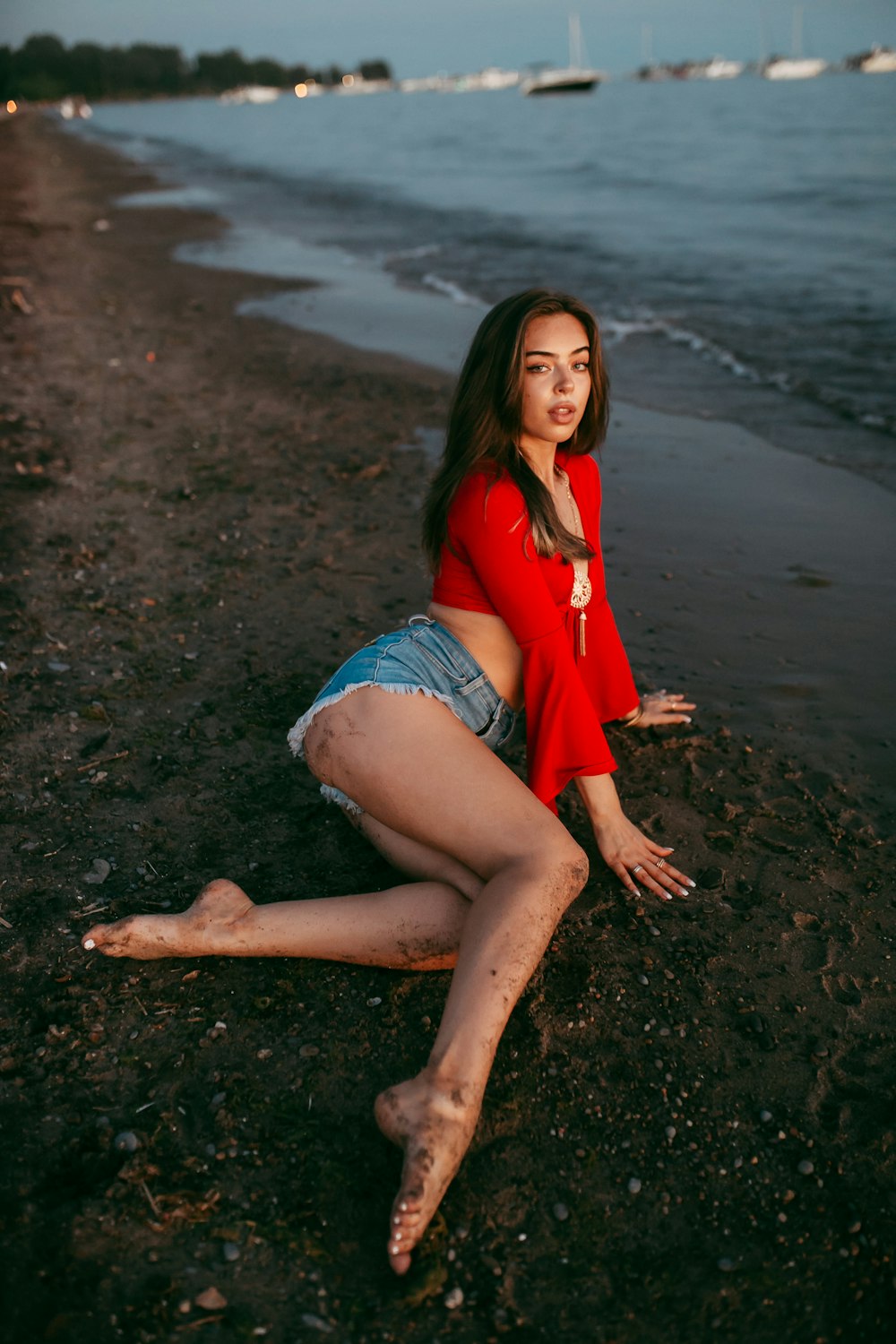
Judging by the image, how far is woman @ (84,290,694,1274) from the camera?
2.56 meters

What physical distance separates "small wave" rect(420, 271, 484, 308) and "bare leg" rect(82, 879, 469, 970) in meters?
11.0

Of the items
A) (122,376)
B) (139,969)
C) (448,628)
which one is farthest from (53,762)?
(122,376)

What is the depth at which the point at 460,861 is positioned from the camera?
269 cm

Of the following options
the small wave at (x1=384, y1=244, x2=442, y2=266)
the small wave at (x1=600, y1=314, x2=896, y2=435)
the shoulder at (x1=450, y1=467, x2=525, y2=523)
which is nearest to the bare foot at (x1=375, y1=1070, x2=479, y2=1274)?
the shoulder at (x1=450, y1=467, x2=525, y2=523)

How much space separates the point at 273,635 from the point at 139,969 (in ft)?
7.01

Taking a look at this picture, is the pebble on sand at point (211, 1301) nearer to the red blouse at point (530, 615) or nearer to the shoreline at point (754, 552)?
the red blouse at point (530, 615)

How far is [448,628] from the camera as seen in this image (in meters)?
3.08

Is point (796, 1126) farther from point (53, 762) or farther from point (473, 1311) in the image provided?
point (53, 762)

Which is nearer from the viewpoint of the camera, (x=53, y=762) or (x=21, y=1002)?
(x=21, y=1002)

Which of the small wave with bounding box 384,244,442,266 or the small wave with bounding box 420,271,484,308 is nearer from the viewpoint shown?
the small wave with bounding box 420,271,484,308

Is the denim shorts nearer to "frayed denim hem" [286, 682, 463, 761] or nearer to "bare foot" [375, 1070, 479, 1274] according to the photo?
"frayed denim hem" [286, 682, 463, 761]

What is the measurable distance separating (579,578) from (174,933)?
169 centimetres

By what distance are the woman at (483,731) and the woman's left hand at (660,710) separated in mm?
769

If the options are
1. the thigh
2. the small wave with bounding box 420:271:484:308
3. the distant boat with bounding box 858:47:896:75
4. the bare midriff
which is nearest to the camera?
the thigh
